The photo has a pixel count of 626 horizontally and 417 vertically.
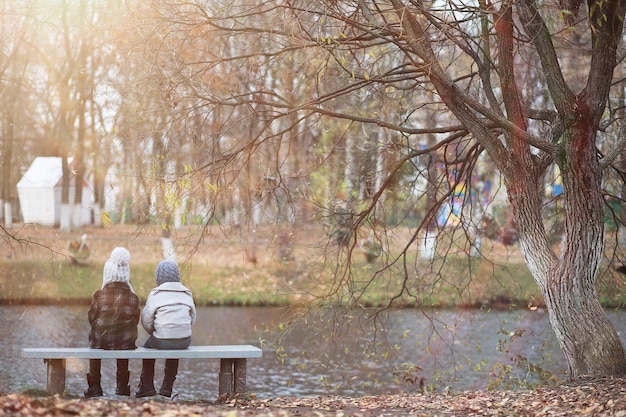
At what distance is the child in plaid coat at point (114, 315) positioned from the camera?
25.3 ft

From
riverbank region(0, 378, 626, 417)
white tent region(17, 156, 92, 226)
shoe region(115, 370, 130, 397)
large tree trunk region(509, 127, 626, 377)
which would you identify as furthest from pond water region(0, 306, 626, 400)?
white tent region(17, 156, 92, 226)

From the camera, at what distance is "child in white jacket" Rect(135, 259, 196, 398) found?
780 centimetres

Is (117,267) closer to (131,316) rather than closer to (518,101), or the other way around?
(131,316)

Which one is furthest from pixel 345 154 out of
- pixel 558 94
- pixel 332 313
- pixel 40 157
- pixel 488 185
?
pixel 40 157

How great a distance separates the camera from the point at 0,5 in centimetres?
1089

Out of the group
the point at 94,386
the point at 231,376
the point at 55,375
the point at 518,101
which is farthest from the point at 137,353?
the point at 518,101

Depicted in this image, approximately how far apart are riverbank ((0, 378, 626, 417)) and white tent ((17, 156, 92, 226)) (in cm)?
2072

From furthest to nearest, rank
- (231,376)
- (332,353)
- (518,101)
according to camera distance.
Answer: (332,353) → (518,101) → (231,376)

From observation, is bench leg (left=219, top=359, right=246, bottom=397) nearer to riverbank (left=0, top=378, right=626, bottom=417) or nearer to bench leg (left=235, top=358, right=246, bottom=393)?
bench leg (left=235, top=358, right=246, bottom=393)

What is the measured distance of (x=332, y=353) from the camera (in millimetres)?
11977

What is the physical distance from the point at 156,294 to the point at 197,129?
216cm

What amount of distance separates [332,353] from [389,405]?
4.25 meters

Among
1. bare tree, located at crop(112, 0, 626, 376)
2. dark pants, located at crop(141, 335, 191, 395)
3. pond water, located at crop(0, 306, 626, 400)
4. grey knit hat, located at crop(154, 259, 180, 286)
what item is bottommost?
pond water, located at crop(0, 306, 626, 400)

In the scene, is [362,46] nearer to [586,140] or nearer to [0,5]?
[586,140]
